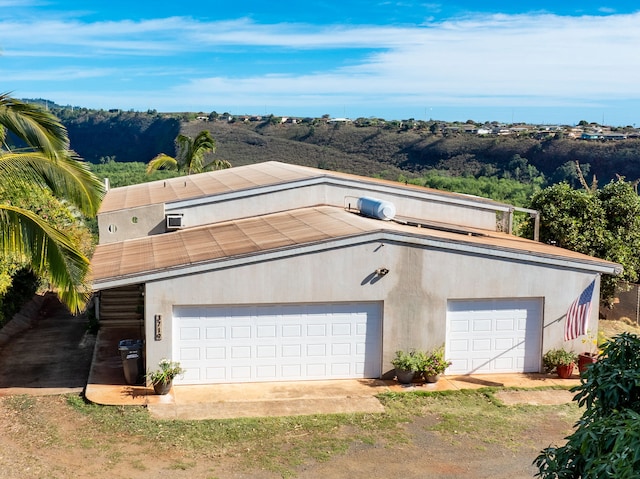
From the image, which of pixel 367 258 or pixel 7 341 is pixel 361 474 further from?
pixel 7 341

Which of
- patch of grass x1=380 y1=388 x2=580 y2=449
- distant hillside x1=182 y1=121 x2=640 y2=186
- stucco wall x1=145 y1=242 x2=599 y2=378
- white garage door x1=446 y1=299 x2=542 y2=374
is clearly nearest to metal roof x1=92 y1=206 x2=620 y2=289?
stucco wall x1=145 y1=242 x2=599 y2=378

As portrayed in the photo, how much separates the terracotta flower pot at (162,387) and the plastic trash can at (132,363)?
84 cm

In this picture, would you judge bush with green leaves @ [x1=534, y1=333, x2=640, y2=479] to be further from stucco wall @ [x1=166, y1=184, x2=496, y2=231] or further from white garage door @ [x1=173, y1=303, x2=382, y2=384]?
stucco wall @ [x1=166, y1=184, x2=496, y2=231]

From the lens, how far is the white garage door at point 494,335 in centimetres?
1725

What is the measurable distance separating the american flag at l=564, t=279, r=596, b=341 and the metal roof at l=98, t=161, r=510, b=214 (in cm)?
691

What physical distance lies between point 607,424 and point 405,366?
9.87 metres

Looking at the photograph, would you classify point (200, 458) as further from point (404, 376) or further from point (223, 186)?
point (223, 186)

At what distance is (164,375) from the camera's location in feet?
50.4

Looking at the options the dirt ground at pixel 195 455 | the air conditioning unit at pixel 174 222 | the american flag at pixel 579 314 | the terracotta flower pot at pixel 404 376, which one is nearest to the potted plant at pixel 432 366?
the terracotta flower pot at pixel 404 376

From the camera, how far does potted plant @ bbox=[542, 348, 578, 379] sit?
56.9 ft

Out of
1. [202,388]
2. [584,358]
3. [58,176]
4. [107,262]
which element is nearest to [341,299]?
[202,388]

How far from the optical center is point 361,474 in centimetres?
1198

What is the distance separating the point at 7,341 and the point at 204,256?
7.41 metres

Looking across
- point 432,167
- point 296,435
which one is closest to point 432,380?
point 296,435
